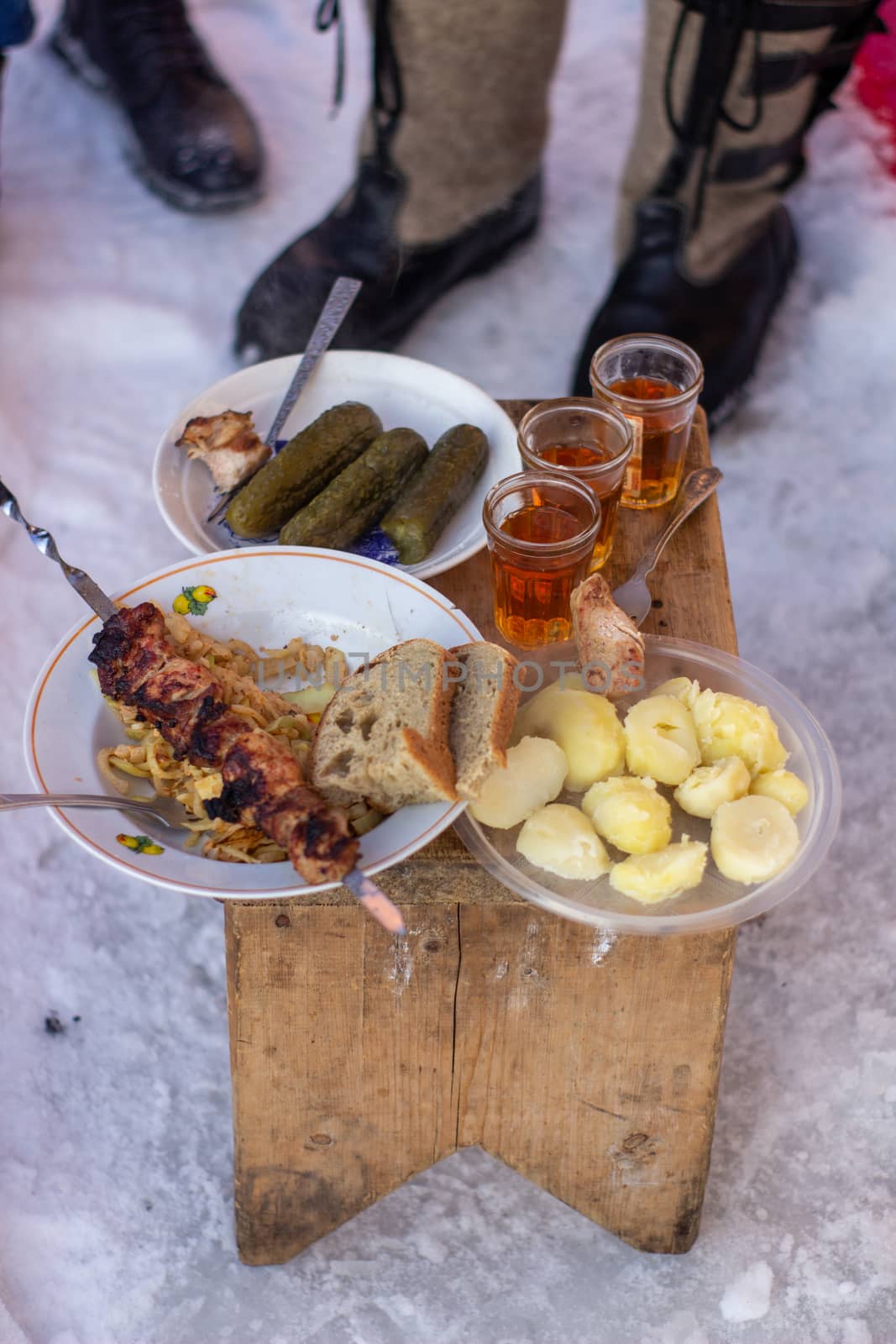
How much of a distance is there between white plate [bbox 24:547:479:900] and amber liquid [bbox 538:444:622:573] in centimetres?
29

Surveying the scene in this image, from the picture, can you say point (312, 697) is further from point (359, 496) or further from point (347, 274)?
point (347, 274)

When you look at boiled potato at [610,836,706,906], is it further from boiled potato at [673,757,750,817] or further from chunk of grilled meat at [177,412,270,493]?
chunk of grilled meat at [177,412,270,493]

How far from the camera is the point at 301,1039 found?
1.64 meters

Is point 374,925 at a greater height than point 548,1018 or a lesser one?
greater

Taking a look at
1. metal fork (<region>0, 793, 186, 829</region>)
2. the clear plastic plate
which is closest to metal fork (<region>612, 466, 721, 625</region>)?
the clear plastic plate

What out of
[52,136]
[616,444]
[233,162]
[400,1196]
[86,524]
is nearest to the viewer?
[616,444]

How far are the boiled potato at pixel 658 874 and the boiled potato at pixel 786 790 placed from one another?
0.42ft

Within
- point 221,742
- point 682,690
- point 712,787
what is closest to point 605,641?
point 682,690

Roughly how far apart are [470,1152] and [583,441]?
110cm

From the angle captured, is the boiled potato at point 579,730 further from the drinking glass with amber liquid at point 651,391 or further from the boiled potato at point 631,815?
the drinking glass with amber liquid at point 651,391

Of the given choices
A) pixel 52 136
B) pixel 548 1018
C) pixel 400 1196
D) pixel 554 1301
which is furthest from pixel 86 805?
pixel 52 136

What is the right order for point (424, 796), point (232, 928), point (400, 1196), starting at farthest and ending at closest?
1. point (400, 1196)
2. point (232, 928)
3. point (424, 796)

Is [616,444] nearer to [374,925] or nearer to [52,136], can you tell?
[374,925]

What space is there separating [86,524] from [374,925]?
59.4 inches
